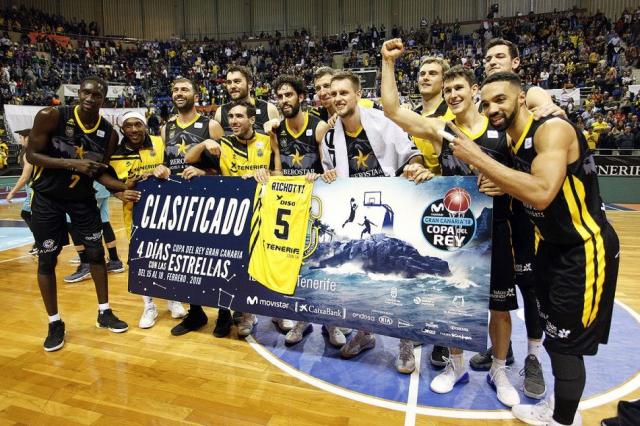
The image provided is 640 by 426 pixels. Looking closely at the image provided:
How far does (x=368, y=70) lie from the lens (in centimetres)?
1855

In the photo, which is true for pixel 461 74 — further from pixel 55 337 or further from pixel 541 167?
pixel 55 337

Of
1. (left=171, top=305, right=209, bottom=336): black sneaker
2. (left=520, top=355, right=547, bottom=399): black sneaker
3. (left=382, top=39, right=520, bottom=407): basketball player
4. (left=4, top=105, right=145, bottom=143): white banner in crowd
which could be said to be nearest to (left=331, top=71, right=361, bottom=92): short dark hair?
(left=382, top=39, right=520, bottom=407): basketball player

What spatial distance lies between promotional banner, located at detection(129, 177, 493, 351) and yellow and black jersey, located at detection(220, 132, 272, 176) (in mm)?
246

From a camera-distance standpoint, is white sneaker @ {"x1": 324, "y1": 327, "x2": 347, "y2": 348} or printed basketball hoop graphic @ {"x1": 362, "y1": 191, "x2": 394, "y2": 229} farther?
Answer: white sneaker @ {"x1": 324, "y1": 327, "x2": 347, "y2": 348}

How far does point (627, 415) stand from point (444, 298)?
1089 millimetres

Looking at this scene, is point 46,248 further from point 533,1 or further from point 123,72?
point 533,1

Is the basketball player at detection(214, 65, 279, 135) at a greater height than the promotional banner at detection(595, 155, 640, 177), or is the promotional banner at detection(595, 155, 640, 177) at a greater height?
the basketball player at detection(214, 65, 279, 135)

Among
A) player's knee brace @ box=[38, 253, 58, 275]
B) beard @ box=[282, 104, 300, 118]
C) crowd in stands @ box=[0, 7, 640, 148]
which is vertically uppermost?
crowd in stands @ box=[0, 7, 640, 148]

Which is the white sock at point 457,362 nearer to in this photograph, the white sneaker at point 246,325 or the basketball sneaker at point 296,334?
the basketball sneaker at point 296,334

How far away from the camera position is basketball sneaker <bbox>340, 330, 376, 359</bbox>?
338cm

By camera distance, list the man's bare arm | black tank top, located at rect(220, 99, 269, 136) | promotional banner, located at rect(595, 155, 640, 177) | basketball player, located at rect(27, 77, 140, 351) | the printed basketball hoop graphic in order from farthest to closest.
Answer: promotional banner, located at rect(595, 155, 640, 177)
black tank top, located at rect(220, 99, 269, 136)
basketball player, located at rect(27, 77, 140, 351)
the printed basketball hoop graphic
the man's bare arm

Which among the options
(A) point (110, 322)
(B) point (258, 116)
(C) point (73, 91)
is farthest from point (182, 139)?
(C) point (73, 91)

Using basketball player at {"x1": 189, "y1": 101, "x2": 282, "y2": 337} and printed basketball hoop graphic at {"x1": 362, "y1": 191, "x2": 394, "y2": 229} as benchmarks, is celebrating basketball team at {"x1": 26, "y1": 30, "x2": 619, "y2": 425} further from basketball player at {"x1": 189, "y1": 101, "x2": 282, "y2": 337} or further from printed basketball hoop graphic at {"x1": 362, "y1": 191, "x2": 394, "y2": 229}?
printed basketball hoop graphic at {"x1": 362, "y1": 191, "x2": 394, "y2": 229}

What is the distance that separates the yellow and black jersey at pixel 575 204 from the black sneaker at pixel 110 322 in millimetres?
3467
